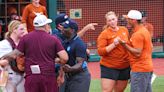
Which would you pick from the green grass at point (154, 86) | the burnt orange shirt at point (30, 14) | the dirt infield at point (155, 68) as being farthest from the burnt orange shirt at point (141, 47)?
the dirt infield at point (155, 68)

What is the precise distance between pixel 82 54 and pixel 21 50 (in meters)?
0.89

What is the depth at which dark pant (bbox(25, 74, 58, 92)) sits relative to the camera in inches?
280

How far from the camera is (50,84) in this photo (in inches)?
282

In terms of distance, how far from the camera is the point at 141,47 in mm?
8461

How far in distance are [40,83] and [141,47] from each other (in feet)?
6.75

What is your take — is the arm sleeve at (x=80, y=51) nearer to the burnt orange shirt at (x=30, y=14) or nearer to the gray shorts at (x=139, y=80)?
the gray shorts at (x=139, y=80)

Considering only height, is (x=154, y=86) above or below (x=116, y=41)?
below

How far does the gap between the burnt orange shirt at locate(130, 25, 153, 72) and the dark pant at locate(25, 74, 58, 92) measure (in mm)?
1834

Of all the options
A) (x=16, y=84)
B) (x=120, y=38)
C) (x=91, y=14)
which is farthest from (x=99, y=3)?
(x=16, y=84)

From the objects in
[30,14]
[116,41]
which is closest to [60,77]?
[116,41]

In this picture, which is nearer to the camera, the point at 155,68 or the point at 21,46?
the point at 21,46

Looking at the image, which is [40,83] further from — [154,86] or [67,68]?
[154,86]

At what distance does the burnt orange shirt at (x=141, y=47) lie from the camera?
8.45 m

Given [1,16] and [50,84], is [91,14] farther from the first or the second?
[50,84]
